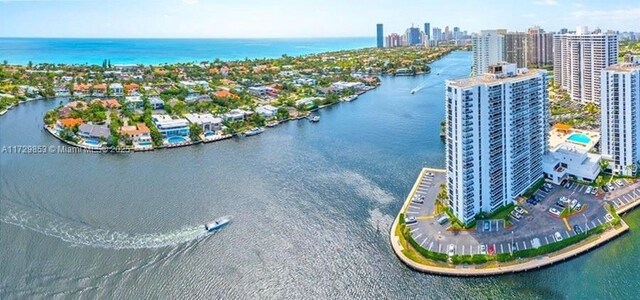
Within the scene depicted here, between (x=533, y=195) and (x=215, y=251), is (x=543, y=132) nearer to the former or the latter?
(x=533, y=195)

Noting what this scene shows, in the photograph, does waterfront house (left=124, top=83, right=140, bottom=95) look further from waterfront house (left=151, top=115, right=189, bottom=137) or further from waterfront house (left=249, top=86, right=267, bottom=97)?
waterfront house (left=151, top=115, right=189, bottom=137)

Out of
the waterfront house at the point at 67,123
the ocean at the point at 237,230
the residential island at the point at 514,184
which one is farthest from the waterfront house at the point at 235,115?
the residential island at the point at 514,184

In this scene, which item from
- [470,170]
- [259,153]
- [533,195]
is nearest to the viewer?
[470,170]

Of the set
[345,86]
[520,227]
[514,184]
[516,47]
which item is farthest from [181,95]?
[516,47]

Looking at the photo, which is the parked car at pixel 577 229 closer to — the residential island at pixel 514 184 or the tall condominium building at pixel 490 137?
the residential island at pixel 514 184

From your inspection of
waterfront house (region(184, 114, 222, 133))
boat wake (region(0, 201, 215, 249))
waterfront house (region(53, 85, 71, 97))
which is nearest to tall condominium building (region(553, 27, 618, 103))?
waterfront house (region(184, 114, 222, 133))

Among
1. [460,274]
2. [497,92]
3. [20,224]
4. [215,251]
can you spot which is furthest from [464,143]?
[20,224]

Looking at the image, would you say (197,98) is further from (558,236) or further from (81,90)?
(558,236)

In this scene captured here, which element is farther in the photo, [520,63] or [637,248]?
[520,63]
